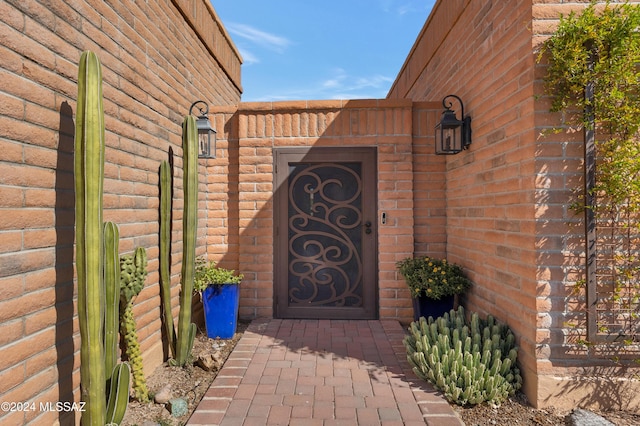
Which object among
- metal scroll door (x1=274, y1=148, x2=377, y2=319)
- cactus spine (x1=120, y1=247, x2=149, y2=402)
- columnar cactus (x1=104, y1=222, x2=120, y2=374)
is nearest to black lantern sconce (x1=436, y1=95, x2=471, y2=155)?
metal scroll door (x1=274, y1=148, x2=377, y2=319)

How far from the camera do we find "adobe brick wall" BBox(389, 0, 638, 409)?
2.62 meters

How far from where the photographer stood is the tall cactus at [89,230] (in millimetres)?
1960

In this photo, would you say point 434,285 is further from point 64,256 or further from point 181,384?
point 64,256

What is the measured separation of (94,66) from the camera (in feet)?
6.72

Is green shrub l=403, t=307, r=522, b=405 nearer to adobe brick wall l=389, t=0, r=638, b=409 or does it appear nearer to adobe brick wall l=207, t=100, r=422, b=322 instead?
adobe brick wall l=389, t=0, r=638, b=409

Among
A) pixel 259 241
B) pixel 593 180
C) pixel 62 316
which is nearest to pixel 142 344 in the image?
pixel 62 316

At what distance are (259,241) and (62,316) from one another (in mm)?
2743

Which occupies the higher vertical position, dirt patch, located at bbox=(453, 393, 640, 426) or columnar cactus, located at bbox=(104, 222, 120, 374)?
columnar cactus, located at bbox=(104, 222, 120, 374)

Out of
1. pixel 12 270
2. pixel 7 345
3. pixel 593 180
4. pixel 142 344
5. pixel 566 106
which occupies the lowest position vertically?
pixel 142 344

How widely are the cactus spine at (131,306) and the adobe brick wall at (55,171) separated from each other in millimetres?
243

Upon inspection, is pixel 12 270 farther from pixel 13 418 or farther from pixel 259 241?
pixel 259 241

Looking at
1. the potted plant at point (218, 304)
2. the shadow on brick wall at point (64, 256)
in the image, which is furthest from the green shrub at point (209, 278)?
the shadow on brick wall at point (64, 256)

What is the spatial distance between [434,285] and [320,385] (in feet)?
5.59

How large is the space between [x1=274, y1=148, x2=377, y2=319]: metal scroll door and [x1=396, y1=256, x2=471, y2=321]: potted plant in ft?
2.13
